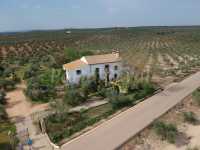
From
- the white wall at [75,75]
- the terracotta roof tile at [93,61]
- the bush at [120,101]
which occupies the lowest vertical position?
the bush at [120,101]

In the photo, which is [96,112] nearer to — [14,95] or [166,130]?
[166,130]

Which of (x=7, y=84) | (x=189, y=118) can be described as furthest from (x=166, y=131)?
(x=7, y=84)

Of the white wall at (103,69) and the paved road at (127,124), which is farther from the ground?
the white wall at (103,69)

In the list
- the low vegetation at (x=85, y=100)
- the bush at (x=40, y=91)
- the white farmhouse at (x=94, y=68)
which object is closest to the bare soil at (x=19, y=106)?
the bush at (x=40, y=91)

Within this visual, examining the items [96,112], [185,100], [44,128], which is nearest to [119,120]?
[96,112]

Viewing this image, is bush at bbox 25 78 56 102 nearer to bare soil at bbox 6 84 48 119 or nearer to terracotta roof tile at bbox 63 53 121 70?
bare soil at bbox 6 84 48 119

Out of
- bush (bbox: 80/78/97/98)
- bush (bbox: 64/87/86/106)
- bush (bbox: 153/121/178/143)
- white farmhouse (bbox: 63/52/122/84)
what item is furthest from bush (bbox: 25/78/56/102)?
bush (bbox: 153/121/178/143)

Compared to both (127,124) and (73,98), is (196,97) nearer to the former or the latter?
(127,124)

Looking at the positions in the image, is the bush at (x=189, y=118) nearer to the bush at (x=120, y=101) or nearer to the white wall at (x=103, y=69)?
the bush at (x=120, y=101)
